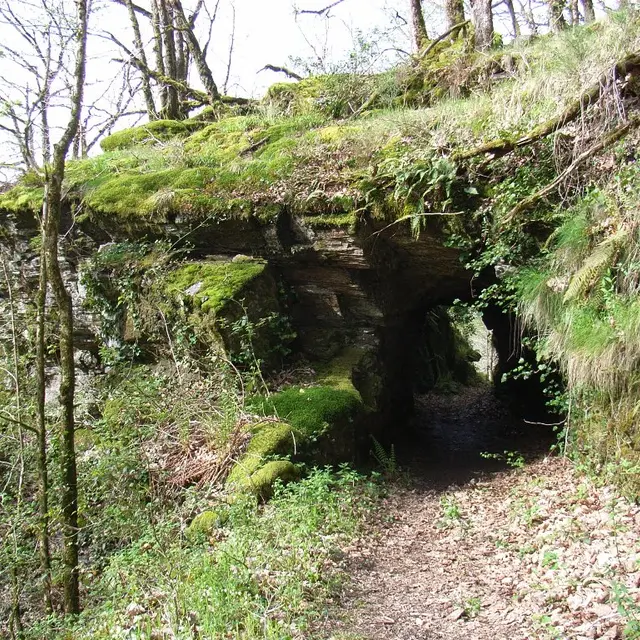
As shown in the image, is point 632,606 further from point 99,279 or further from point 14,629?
point 99,279

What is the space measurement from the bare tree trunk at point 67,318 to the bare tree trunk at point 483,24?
627 cm

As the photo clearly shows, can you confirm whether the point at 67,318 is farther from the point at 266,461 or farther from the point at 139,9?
the point at 139,9

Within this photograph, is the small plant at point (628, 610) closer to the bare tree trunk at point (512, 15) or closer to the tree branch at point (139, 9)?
the bare tree trunk at point (512, 15)

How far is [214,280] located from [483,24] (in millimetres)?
6253

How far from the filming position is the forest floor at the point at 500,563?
10.5 feet

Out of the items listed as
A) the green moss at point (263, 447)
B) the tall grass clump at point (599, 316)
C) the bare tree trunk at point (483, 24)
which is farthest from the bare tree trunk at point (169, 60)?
the tall grass clump at point (599, 316)

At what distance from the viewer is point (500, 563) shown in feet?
13.5

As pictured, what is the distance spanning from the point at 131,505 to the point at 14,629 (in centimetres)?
153

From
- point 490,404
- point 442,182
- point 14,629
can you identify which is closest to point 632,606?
point 442,182

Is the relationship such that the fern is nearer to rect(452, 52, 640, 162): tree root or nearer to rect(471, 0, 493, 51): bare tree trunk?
rect(452, 52, 640, 162): tree root

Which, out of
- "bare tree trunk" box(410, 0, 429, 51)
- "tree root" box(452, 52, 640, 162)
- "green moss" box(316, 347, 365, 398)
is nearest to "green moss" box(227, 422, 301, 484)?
"green moss" box(316, 347, 365, 398)

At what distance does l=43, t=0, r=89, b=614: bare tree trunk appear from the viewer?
494 cm

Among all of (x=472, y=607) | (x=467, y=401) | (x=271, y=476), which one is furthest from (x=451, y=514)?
(x=467, y=401)

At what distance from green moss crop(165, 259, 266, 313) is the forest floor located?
10.6 feet
